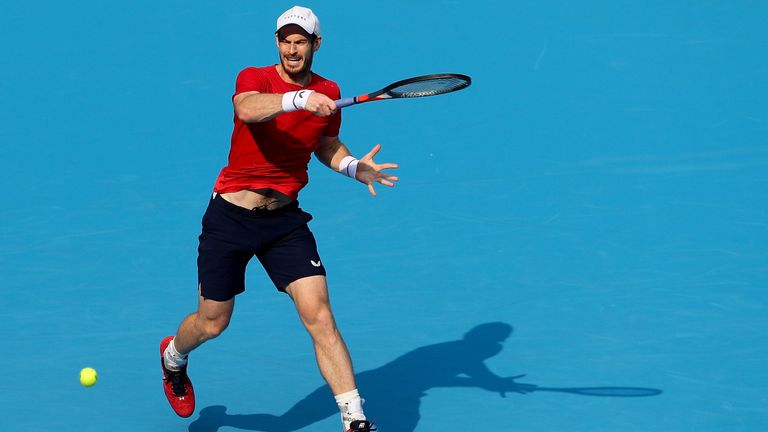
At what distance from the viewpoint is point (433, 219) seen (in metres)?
10.4

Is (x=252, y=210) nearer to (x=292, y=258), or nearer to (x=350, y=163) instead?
(x=292, y=258)

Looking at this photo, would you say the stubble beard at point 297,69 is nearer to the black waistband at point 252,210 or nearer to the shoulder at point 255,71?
the shoulder at point 255,71

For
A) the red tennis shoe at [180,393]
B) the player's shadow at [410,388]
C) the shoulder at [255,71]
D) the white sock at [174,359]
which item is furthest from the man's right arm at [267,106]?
the player's shadow at [410,388]

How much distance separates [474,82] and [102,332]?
5.81 metres

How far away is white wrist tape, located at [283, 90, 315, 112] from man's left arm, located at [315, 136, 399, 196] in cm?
94

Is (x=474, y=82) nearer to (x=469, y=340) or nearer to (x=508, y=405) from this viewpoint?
(x=469, y=340)

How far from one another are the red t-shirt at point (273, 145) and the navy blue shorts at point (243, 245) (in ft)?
0.49

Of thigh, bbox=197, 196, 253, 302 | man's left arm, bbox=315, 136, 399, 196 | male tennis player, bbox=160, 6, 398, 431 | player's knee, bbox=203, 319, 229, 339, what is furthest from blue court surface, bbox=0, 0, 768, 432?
man's left arm, bbox=315, 136, 399, 196

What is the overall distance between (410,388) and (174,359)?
1.43 m

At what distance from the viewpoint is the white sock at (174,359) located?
686 centimetres

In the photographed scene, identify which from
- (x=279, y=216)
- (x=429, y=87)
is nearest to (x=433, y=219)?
(x=429, y=87)

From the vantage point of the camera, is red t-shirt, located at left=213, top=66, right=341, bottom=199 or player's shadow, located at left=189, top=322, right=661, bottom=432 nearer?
red t-shirt, located at left=213, top=66, right=341, bottom=199

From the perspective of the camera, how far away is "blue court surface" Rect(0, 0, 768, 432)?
7.26 m

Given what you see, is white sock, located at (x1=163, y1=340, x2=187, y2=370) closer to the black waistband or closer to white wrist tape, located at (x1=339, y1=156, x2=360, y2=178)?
the black waistband
